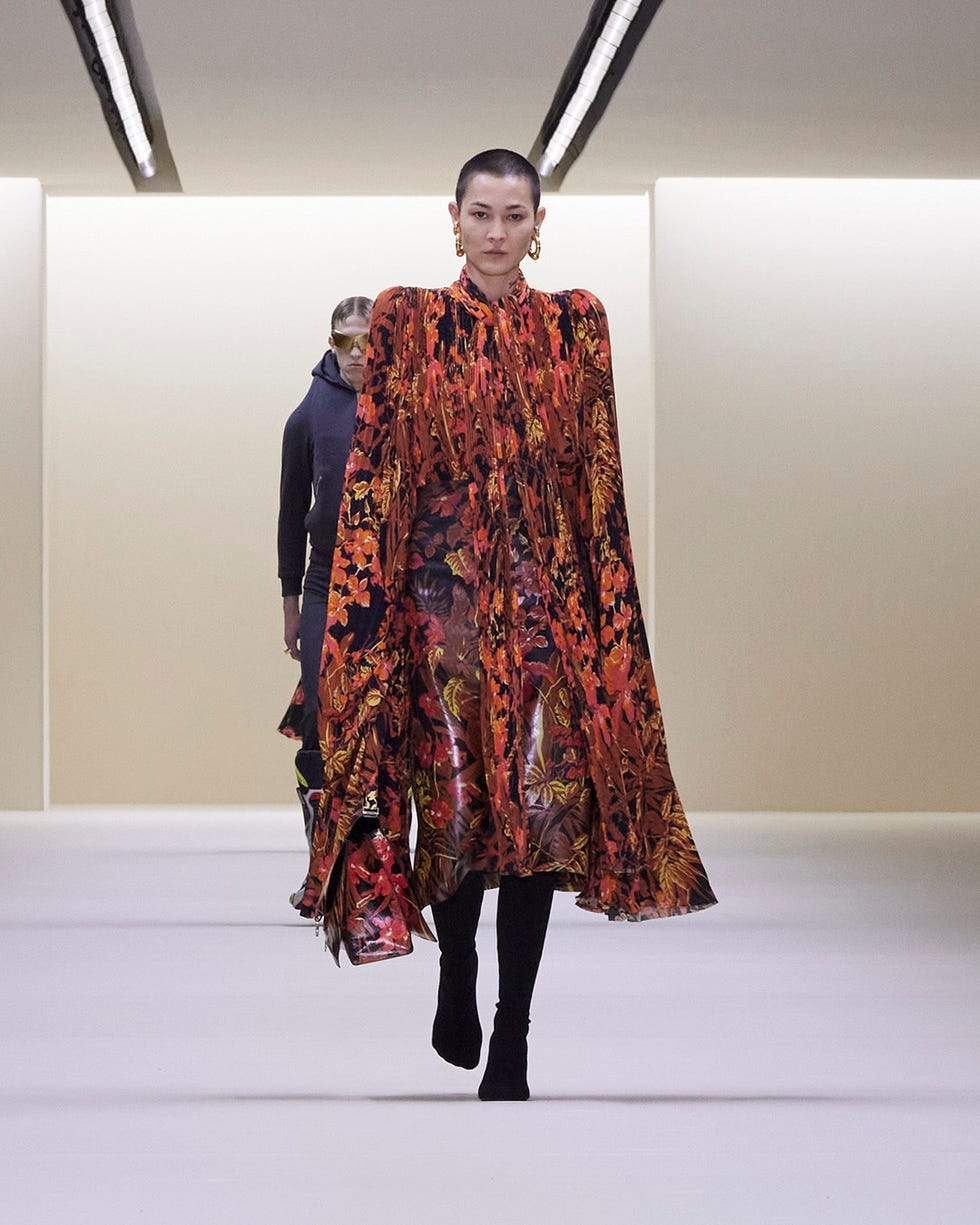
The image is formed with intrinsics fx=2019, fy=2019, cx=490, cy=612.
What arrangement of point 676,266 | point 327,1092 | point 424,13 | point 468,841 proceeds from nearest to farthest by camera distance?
point 468,841 → point 327,1092 → point 424,13 → point 676,266

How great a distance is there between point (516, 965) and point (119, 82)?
584cm

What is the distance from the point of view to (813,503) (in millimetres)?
10023

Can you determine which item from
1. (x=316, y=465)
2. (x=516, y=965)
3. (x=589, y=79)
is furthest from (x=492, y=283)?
(x=589, y=79)

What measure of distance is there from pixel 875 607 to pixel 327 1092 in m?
7.26

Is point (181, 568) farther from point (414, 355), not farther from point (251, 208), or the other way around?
point (414, 355)

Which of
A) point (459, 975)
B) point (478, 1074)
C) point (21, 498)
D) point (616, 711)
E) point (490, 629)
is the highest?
point (21, 498)

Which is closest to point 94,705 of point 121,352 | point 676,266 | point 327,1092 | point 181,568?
point 181,568

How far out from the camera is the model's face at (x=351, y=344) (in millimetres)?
5168

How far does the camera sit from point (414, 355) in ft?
9.91

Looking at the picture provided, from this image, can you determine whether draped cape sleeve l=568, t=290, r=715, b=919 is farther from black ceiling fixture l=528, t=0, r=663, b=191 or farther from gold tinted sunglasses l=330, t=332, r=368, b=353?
black ceiling fixture l=528, t=0, r=663, b=191

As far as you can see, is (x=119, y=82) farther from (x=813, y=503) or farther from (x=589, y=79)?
(x=813, y=503)

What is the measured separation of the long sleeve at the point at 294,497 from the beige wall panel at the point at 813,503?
4.62 m

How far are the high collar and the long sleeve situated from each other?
2379 millimetres

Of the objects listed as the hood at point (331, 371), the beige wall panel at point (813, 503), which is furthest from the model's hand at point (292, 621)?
the beige wall panel at point (813, 503)
